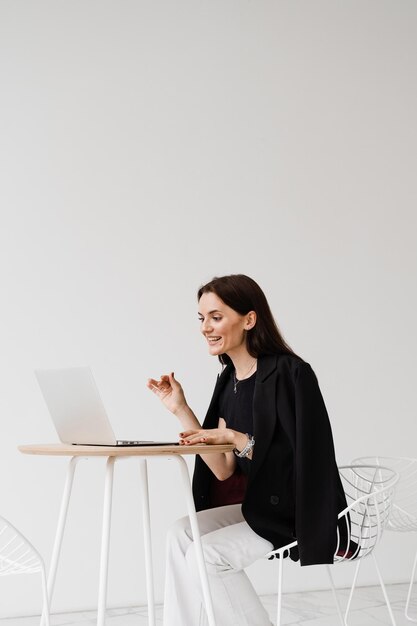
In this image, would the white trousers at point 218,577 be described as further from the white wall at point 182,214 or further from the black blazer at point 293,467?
the white wall at point 182,214

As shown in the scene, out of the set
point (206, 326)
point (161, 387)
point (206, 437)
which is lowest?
point (206, 437)

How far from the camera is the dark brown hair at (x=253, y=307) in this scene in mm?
2660

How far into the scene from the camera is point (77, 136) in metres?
3.97

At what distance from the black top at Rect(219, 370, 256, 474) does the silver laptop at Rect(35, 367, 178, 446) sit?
1.64 feet

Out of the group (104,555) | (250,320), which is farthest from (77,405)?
(250,320)

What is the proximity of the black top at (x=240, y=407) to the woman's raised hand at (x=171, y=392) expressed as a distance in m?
0.19

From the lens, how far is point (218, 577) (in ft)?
8.17

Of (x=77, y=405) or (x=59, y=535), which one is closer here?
(x=77, y=405)

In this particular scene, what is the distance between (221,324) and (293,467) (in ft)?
1.58

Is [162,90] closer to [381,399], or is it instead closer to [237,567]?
[381,399]

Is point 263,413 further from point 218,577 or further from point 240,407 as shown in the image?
point 218,577

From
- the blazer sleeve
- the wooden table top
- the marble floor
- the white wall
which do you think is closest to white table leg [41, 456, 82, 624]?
the wooden table top

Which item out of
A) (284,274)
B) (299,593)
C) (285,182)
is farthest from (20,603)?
(285,182)

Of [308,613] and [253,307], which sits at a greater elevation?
[253,307]
